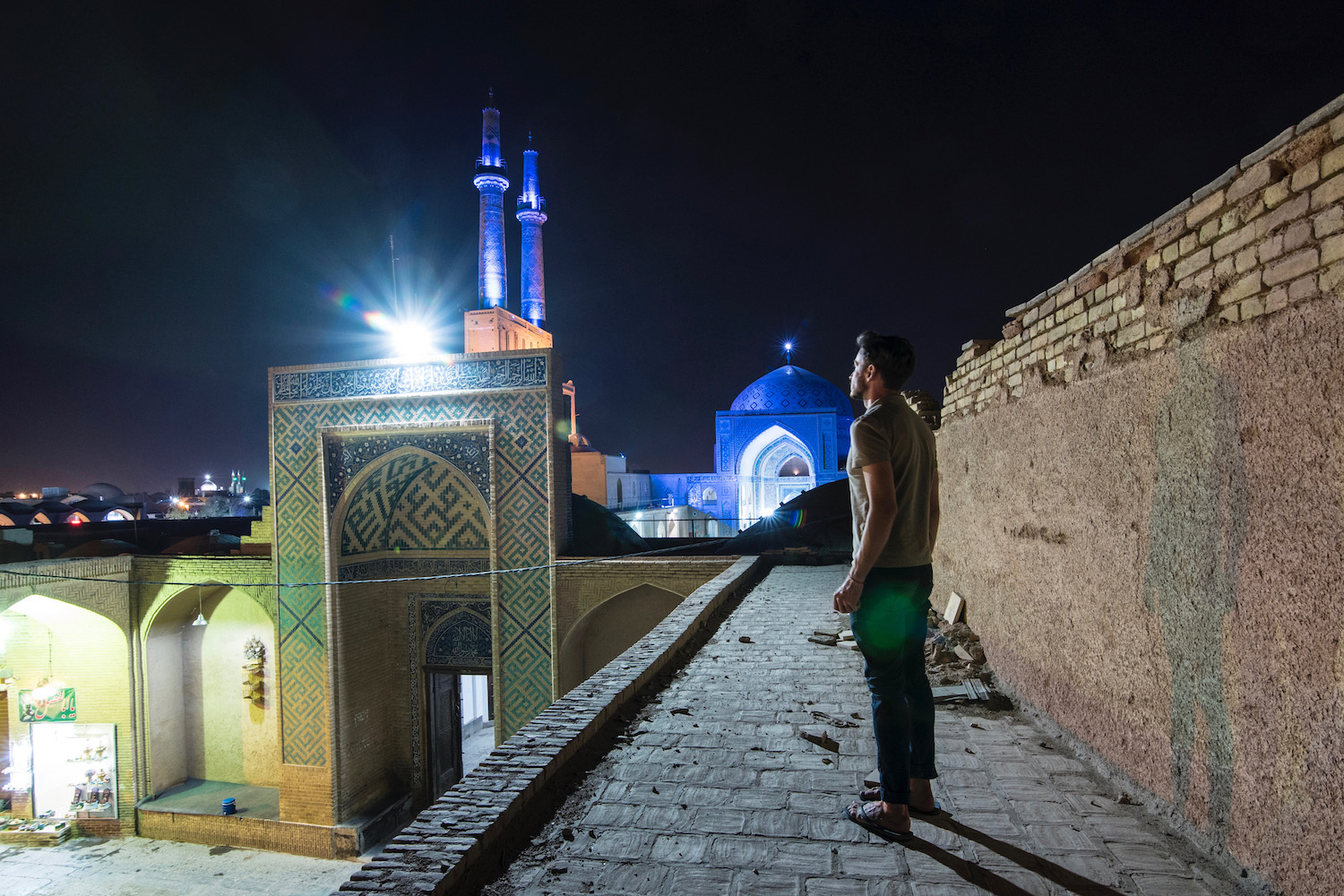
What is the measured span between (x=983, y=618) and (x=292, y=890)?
793 cm

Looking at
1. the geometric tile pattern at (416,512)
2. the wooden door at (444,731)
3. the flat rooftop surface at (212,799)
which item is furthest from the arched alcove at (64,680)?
the wooden door at (444,731)

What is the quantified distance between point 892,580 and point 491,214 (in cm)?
2269

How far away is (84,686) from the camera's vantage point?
9109 mm

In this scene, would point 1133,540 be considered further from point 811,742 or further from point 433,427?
point 433,427

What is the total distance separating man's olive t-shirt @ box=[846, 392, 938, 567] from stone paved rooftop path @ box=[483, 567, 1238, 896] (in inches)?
26.0

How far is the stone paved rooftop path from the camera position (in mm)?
1435

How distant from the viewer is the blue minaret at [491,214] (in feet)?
70.4

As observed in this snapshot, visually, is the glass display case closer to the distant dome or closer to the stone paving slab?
the stone paving slab

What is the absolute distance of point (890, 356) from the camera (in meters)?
1.75

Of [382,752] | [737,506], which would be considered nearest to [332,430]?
[382,752]

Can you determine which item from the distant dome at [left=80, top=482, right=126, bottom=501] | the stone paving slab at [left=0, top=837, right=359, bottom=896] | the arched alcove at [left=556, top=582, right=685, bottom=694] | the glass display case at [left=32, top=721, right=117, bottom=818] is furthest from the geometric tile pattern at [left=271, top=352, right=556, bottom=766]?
the distant dome at [left=80, top=482, right=126, bottom=501]

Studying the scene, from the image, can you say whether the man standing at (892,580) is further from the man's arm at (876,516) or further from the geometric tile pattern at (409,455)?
the geometric tile pattern at (409,455)

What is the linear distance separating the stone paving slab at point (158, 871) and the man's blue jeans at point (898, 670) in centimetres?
780

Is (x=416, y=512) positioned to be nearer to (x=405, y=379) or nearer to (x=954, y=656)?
(x=405, y=379)
